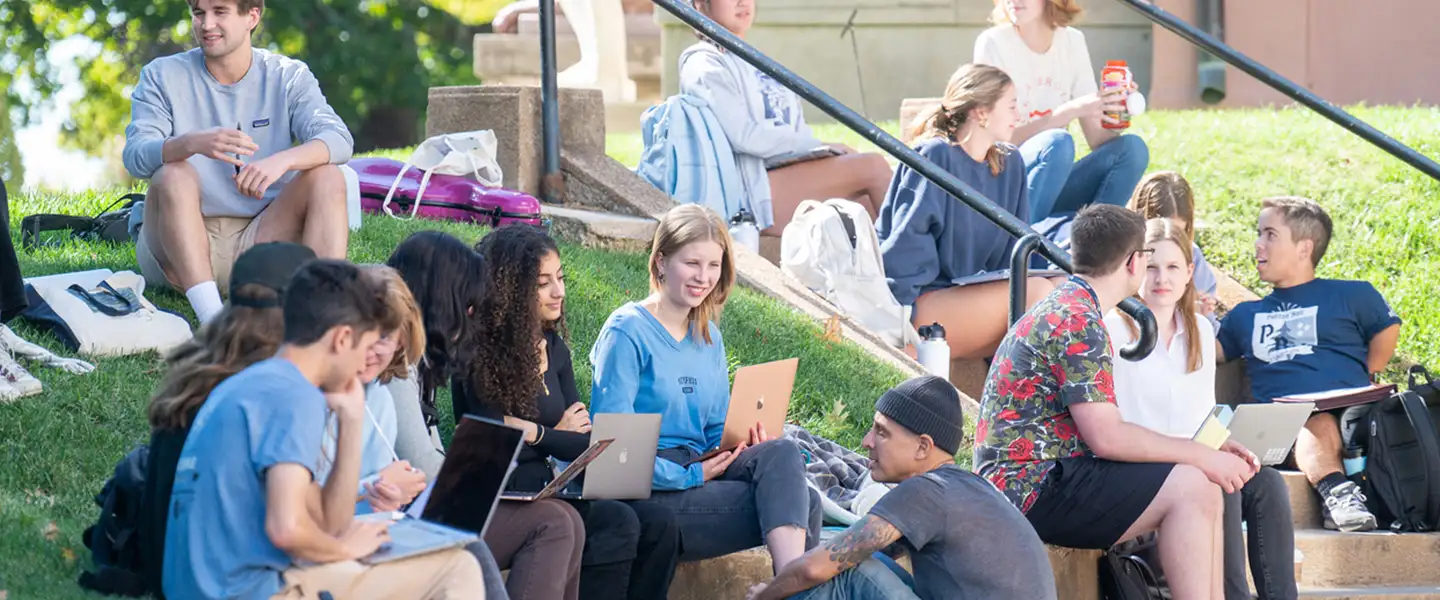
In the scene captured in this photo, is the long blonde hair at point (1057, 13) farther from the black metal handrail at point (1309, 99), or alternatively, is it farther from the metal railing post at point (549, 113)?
the metal railing post at point (549, 113)

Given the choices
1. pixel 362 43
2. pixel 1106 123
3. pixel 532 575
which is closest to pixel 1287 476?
pixel 1106 123

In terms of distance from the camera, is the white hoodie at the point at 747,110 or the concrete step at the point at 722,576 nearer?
the concrete step at the point at 722,576

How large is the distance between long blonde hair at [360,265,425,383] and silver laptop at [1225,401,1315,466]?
2.56m

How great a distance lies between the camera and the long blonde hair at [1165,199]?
7.58 meters

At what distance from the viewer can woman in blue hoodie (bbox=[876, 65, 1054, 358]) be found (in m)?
7.48

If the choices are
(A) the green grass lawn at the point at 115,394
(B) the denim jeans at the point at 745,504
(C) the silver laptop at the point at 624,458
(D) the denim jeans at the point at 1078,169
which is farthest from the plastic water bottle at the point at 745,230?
(C) the silver laptop at the point at 624,458

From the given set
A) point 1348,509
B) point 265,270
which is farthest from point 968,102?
point 265,270

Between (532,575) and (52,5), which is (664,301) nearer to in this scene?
(532,575)

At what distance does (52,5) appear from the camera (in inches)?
907

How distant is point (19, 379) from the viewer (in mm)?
5359

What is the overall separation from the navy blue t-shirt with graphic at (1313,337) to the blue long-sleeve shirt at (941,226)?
1.06 metres

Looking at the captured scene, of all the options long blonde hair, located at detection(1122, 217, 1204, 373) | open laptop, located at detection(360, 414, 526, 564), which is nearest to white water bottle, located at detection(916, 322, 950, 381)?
long blonde hair, located at detection(1122, 217, 1204, 373)

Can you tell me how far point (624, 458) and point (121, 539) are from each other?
1318 millimetres

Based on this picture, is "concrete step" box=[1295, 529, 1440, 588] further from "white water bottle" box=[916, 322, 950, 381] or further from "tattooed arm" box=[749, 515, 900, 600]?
"tattooed arm" box=[749, 515, 900, 600]
